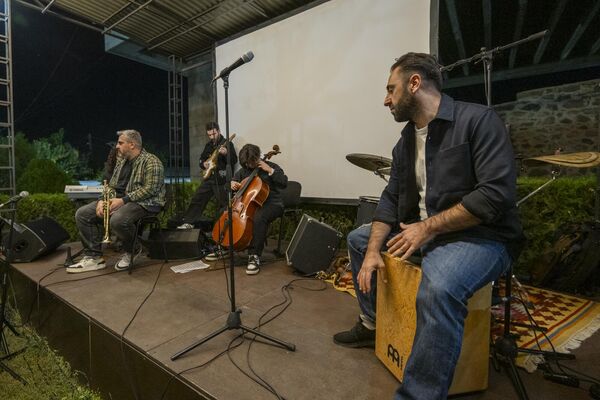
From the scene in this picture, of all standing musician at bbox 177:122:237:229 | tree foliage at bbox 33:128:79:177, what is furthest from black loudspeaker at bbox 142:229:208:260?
tree foliage at bbox 33:128:79:177

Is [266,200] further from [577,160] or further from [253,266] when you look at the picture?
[577,160]

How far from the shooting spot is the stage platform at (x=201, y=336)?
1.37 m

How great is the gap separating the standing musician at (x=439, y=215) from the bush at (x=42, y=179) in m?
5.40

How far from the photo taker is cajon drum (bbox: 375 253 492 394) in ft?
4.10

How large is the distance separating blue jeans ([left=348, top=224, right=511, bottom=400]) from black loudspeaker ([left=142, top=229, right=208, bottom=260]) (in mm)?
2882

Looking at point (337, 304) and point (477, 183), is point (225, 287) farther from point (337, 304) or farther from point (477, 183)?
point (477, 183)

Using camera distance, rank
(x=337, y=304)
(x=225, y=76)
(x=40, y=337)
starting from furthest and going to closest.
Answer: (x=40, y=337) < (x=337, y=304) < (x=225, y=76)

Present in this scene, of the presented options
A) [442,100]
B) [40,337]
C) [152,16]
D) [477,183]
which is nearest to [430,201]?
[477,183]

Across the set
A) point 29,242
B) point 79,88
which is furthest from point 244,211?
point 79,88

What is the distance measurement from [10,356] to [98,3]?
4.76 metres

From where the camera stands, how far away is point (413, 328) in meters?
1.28

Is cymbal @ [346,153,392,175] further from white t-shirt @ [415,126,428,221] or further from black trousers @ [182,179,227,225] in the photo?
black trousers @ [182,179,227,225]

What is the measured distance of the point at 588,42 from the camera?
21.4 ft

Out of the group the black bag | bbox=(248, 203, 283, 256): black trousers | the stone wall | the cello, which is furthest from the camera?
the stone wall
